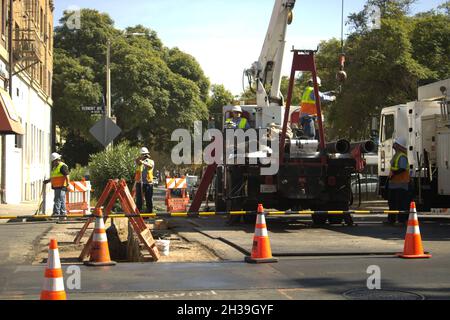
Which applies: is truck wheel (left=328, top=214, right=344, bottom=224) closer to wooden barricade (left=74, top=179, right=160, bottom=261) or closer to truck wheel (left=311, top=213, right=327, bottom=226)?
truck wheel (left=311, top=213, right=327, bottom=226)

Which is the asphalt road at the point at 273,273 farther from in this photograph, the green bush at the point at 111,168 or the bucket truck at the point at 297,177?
the green bush at the point at 111,168

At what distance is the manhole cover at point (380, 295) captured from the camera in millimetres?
7297

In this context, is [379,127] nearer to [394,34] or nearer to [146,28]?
[394,34]

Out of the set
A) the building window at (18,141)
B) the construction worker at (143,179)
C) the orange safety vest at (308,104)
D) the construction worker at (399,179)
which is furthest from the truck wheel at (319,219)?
the building window at (18,141)

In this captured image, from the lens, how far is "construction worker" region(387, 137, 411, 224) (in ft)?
53.1

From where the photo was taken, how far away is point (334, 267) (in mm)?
9523

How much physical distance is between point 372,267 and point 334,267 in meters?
0.54

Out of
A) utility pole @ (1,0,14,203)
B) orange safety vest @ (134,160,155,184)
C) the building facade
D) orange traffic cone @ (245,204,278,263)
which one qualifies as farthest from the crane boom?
utility pole @ (1,0,14,203)

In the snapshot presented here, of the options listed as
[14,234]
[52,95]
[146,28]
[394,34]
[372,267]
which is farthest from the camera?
[146,28]

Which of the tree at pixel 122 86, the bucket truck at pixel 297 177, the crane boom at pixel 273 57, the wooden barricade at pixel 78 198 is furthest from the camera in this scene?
the tree at pixel 122 86

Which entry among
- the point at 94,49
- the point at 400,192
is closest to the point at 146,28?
the point at 94,49

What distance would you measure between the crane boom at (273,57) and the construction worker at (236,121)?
31.2 inches

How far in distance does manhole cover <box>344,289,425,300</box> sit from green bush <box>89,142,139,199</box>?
49.3ft

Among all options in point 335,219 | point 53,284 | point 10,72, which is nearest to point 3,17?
point 10,72
